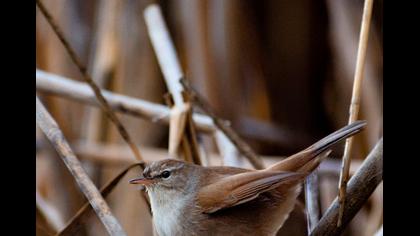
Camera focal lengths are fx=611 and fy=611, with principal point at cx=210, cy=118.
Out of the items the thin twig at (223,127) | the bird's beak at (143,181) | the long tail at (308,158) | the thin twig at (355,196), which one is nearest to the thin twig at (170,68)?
the thin twig at (223,127)

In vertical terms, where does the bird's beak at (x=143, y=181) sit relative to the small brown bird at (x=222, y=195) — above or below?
above

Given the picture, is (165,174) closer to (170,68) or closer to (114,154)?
(170,68)

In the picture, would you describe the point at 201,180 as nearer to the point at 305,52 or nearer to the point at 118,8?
the point at 305,52

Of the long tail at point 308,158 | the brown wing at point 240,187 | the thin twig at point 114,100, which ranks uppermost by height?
the thin twig at point 114,100

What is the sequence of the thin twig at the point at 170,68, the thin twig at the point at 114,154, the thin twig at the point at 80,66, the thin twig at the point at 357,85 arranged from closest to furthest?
the thin twig at the point at 357,85
the thin twig at the point at 80,66
the thin twig at the point at 170,68
the thin twig at the point at 114,154

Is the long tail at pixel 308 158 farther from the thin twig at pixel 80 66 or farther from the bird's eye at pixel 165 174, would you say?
the thin twig at pixel 80 66

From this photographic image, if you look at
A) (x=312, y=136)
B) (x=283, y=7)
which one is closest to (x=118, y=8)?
(x=283, y=7)

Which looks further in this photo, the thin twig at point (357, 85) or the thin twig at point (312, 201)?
the thin twig at point (312, 201)
